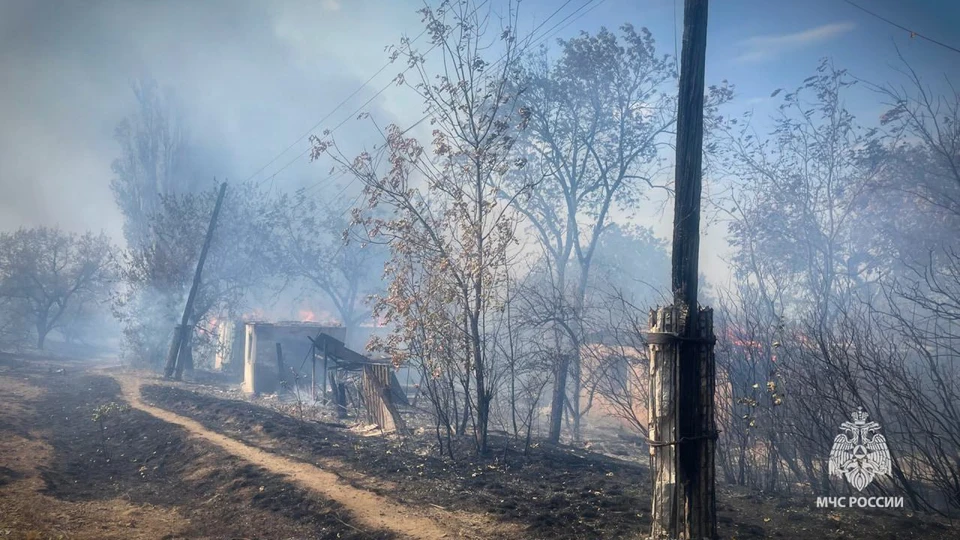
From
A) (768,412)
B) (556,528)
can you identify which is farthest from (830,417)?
(556,528)

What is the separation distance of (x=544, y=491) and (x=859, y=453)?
462cm

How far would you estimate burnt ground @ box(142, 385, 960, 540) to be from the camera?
608cm

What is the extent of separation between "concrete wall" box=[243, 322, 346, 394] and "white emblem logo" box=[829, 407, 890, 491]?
23.8 meters

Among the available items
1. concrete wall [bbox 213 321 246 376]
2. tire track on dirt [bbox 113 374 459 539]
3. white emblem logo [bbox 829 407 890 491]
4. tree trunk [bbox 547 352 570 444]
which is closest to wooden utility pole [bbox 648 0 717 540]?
tire track on dirt [bbox 113 374 459 539]

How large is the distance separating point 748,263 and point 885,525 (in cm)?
1761

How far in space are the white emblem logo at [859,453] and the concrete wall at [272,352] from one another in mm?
23766

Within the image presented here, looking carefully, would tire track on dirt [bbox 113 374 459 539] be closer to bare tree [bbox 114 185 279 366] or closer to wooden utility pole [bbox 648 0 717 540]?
wooden utility pole [bbox 648 0 717 540]

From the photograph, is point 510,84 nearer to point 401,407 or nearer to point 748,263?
point 748,263

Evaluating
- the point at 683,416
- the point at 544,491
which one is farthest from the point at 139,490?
the point at 683,416

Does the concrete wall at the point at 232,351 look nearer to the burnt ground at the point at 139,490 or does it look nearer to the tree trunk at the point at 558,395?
the burnt ground at the point at 139,490

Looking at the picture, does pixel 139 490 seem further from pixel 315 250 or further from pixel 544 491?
pixel 315 250

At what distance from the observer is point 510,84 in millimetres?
22531

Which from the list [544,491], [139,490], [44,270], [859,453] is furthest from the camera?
[44,270]

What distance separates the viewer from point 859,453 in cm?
771
